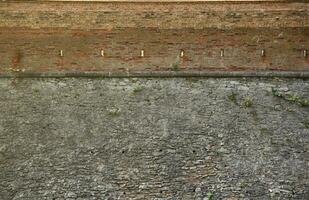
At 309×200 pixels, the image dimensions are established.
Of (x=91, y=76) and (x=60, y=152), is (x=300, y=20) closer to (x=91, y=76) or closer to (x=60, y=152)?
(x=91, y=76)

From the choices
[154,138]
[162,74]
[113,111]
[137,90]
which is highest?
[162,74]

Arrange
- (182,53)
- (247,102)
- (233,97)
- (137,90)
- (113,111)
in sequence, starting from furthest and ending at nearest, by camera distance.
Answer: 1. (182,53)
2. (137,90)
3. (233,97)
4. (247,102)
5. (113,111)

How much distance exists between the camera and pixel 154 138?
37.9 feet

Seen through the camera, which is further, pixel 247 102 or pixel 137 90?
pixel 137 90

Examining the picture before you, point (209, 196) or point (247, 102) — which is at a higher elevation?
point (247, 102)

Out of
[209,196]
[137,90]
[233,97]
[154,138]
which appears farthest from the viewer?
[137,90]

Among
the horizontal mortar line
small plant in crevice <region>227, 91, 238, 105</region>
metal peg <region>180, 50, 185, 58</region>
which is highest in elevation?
metal peg <region>180, 50, 185, 58</region>

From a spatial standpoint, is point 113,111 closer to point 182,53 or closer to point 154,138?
point 154,138

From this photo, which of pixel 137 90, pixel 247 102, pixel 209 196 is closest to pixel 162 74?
pixel 137 90

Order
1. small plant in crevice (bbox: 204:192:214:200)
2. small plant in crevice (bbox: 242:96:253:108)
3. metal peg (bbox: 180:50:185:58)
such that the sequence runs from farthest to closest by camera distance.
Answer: metal peg (bbox: 180:50:185:58)
small plant in crevice (bbox: 242:96:253:108)
small plant in crevice (bbox: 204:192:214:200)

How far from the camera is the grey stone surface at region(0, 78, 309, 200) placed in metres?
10.4

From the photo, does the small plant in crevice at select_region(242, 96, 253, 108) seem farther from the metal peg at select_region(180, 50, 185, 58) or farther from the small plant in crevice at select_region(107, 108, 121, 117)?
the small plant in crevice at select_region(107, 108, 121, 117)

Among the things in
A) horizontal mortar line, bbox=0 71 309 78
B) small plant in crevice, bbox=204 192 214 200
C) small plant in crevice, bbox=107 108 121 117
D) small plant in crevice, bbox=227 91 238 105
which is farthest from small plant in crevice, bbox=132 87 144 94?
small plant in crevice, bbox=204 192 214 200

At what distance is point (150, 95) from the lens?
1300cm
